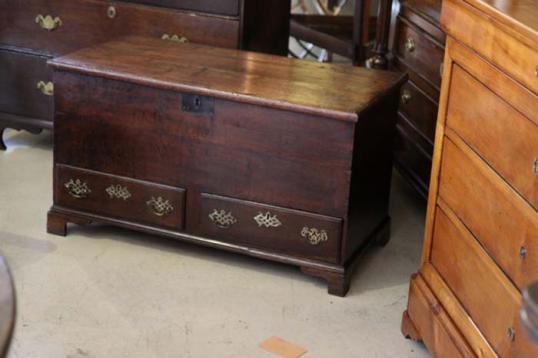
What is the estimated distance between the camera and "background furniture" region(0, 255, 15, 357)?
999mm

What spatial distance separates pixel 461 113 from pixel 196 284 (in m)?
0.98

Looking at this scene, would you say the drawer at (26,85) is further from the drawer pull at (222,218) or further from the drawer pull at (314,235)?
the drawer pull at (314,235)

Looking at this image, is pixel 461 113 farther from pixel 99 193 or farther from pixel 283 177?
pixel 99 193

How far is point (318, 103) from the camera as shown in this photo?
2.60 meters

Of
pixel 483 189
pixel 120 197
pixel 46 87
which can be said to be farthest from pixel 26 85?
pixel 483 189

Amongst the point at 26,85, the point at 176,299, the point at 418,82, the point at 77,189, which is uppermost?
the point at 418,82

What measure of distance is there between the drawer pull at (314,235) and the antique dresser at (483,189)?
0.36 metres

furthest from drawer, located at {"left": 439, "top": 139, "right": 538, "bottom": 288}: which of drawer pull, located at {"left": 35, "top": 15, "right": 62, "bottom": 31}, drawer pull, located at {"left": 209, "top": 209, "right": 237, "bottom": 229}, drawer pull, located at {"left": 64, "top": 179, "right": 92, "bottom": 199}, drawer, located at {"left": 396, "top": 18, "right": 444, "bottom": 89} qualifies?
drawer pull, located at {"left": 35, "top": 15, "right": 62, "bottom": 31}

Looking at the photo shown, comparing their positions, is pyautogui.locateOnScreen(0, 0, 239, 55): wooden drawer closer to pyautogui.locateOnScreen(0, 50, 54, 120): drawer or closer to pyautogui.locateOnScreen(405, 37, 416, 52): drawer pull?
pyautogui.locateOnScreen(0, 50, 54, 120): drawer

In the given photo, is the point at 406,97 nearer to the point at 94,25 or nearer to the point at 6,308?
the point at 94,25

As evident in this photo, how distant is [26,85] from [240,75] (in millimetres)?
1081

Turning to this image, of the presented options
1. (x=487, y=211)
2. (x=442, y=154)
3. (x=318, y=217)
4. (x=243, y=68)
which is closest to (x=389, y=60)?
(x=243, y=68)

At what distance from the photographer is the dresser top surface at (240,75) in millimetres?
2631

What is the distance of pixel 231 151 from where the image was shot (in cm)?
272
